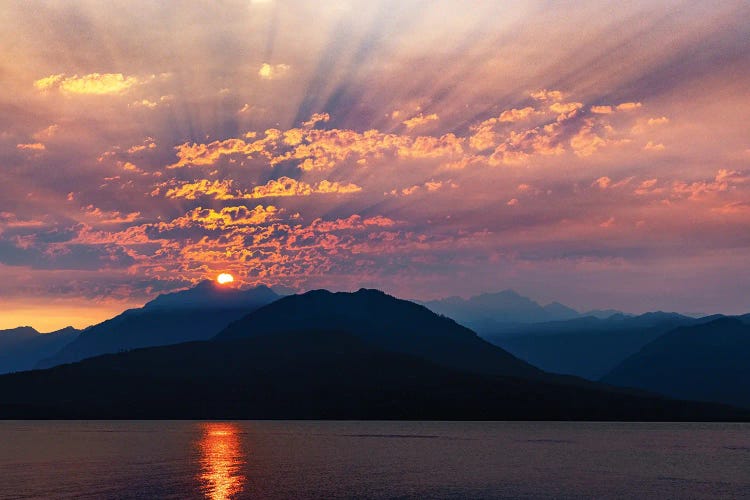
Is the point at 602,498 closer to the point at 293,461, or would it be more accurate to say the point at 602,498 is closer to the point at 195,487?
the point at 195,487

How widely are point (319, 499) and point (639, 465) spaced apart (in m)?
108

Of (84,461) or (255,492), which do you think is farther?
(84,461)

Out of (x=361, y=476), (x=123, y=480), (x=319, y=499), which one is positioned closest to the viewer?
(x=319, y=499)

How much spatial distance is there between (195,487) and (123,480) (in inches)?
712

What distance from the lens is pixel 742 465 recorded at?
198 metres

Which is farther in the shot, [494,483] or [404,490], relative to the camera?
[494,483]

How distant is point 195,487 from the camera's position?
435 feet

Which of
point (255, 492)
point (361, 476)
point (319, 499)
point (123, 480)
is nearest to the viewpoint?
point (319, 499)

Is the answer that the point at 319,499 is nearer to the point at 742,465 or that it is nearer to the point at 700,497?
the point at 700,497

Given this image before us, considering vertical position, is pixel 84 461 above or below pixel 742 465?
above

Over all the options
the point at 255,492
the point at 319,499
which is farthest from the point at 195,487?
the point at 319,499

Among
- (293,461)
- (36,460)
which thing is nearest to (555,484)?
(293,461)

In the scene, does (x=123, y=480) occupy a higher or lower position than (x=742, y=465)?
higher

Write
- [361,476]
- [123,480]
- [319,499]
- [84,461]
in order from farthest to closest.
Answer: [84,461] → [361,476] → [123,480] → [319,499]
